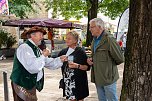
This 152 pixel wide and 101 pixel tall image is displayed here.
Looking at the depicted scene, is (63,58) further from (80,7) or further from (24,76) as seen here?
(80,7)

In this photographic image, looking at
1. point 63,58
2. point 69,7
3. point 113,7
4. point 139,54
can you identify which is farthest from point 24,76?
point 69,7

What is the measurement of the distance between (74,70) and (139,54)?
125cm

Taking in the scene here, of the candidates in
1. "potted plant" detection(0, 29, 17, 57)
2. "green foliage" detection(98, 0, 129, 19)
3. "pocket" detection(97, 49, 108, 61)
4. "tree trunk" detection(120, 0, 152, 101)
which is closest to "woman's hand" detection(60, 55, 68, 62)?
"pocket" detection(97, 49, 108, 61)

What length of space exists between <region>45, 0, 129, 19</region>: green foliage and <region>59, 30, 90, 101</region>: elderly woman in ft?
65.2

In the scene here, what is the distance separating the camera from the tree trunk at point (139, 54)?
3.61 metres

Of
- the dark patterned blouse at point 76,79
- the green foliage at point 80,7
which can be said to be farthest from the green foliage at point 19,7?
the dark patterned blouse at point 76,79

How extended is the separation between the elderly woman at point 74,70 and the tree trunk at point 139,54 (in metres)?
0.92

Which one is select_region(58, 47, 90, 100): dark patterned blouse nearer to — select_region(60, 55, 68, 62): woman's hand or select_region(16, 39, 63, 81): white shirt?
select_region(60, 55, 68, 62): woman's hand

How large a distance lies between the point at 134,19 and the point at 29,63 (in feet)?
4.57

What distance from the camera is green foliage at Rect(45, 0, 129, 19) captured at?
25.1 meters

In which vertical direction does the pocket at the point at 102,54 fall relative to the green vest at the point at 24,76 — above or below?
above

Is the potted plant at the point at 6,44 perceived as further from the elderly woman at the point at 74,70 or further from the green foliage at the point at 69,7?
the elderly woman at the point at 74,70

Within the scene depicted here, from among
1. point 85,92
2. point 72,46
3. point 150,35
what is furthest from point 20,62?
point 150,35

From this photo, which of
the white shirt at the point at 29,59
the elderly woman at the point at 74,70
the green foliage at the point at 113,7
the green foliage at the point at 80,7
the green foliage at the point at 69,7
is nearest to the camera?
the white shirt at the point at 29,59
